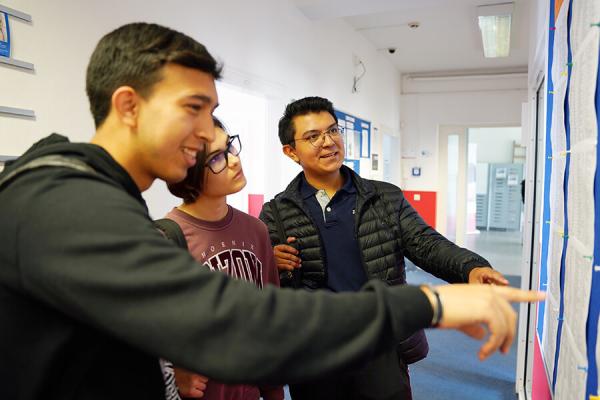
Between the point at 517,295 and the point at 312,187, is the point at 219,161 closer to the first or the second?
the point at 312,187

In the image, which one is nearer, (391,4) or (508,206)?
(391,4)

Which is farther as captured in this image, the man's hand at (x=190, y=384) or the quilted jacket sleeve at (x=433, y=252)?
the quilted jacket sleeve at (x=433, y=252)

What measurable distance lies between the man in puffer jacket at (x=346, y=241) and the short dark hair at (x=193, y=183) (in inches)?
16.5

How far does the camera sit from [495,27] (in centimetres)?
463

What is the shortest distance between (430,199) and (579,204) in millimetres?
Result: 6720

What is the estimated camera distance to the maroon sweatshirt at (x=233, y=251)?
125cm

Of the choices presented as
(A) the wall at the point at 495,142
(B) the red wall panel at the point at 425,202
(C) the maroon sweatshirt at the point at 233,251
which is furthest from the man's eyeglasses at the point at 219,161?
(A) the wall at the point at 495,142

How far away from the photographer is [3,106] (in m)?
1.53

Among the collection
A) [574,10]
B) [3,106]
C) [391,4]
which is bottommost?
[3,106]

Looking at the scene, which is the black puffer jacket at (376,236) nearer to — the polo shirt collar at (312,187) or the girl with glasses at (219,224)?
the polo shirt collar at (312,187)

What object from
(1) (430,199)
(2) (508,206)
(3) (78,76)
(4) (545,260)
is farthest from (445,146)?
(3) (78,76)

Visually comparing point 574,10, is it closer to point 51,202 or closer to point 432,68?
point 51,202

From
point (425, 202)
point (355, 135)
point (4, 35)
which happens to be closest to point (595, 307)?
point (4, 35)

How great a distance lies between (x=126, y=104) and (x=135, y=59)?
0.08 meters
